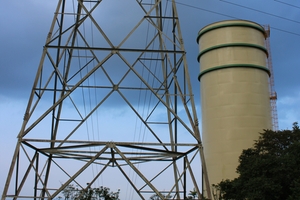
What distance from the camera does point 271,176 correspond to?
20.4 m

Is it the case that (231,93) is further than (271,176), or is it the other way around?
(231,93)

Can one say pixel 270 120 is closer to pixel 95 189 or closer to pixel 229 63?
pixel 229 63

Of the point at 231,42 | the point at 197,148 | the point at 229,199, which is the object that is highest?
the point at 231,42

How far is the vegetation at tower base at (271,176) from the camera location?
1948cm

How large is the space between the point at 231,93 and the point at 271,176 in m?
10.3

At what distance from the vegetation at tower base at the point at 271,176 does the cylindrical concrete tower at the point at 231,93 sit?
5.80m

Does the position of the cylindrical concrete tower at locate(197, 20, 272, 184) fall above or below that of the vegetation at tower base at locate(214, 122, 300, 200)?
above

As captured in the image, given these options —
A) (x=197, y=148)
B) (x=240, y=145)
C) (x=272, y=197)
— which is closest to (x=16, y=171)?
(x=197, y=148)

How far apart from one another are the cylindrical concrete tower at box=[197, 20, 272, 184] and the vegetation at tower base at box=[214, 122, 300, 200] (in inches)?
229

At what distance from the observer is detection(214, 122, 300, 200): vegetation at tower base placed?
63.9 ft

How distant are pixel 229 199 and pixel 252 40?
47.9ft

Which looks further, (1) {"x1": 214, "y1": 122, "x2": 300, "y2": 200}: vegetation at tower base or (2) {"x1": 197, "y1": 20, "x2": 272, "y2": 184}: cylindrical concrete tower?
(2) {"x1": 197, "y1": 20, "x2": 272, "y2": 184}: cylindrical concrete tower

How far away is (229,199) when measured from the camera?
72.9ft

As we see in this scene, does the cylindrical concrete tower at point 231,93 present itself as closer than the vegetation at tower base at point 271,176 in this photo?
No
